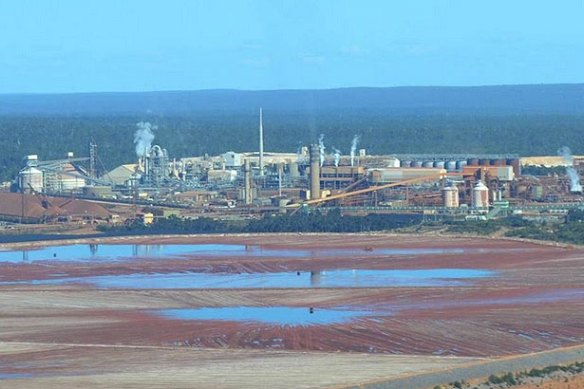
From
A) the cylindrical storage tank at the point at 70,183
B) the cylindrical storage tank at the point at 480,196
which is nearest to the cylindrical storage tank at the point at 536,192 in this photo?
the cylindrical storage tank at the point at 480,196

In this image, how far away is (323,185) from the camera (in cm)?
7250

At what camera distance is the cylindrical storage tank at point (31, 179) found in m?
72.5

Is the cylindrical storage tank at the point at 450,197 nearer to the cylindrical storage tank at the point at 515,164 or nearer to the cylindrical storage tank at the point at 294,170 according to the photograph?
the cylindrical storage tank at the point at 515,164

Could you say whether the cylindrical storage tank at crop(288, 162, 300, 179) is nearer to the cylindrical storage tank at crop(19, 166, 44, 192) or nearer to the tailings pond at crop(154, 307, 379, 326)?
the cylindrical storage tank at crop(19, 166, 44, 192)

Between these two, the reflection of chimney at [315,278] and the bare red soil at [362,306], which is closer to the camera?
the bare red soil at [362,306]

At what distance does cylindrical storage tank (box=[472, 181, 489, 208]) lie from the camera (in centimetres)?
6472

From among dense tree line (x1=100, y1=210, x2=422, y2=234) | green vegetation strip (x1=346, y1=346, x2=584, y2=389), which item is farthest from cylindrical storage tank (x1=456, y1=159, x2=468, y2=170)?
green vegetation strip (x1=346, y1=346, x2=584, y2=389)

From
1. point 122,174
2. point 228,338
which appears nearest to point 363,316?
point 228,338

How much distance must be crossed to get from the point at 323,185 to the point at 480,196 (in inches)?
364

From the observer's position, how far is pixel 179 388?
29.4 metres

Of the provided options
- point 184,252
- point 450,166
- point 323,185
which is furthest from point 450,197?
point 184,252

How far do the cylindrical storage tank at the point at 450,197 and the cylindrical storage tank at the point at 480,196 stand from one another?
2.12 ft

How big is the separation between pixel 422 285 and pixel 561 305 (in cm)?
530

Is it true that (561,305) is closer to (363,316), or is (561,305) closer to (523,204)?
→ (363,316)
